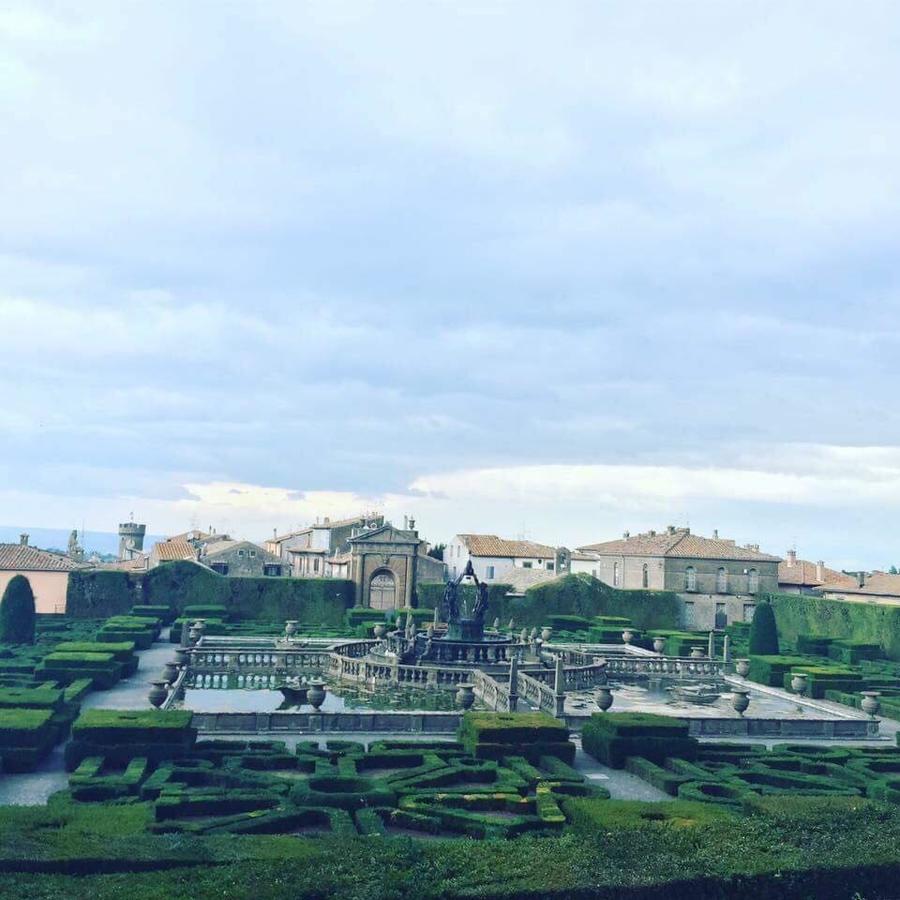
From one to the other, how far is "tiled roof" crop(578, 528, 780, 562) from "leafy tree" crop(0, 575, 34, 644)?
46.1m

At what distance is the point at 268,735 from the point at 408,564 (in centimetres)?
4158

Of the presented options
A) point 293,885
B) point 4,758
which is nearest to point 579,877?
point 293,885

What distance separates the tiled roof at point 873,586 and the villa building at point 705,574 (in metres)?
5.00

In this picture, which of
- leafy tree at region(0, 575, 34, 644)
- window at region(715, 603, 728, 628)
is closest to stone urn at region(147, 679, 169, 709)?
leafy tree at region(0, 575, 34, 644)

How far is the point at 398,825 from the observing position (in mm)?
18625

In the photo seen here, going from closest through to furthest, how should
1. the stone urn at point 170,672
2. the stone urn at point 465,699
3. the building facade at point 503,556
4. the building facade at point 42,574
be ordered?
the stone urn at point 465,699 → the stone urn at point 170,672 → the building facade at point 42,574 → the building facade at point 503,556

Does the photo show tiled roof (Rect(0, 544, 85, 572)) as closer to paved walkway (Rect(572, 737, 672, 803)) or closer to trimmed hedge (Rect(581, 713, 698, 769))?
paved walkway (Rect(572, 737, 672, 803))

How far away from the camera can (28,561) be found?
6419 centimetres

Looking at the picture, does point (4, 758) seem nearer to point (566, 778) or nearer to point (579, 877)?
point (566, 778)

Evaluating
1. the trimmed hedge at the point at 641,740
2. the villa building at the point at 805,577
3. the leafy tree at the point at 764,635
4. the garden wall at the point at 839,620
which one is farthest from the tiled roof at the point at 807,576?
the trimmed hedge at the point at 641,740

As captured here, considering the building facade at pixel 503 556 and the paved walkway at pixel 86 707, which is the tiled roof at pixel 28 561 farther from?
the building facade at pixel 503 556

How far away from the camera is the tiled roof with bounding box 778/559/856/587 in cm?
8144

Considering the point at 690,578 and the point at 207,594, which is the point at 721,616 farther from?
the point at 207,594

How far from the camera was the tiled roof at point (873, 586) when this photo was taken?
73312mm
